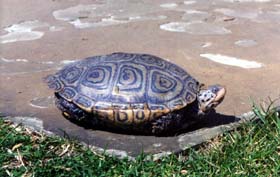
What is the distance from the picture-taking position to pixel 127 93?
4.61 metres

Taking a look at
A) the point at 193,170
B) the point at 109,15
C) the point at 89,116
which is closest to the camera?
the point at 193,170

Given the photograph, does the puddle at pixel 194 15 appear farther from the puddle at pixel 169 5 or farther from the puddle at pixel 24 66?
the puddle at pixel 24 66

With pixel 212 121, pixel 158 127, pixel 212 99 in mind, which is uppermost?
pixel 212 99

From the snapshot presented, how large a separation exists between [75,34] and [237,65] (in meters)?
1.91

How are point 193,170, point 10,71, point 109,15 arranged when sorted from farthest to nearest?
point 109,15 → point 10,71 → point 193,170

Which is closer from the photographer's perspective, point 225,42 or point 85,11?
point 225,42

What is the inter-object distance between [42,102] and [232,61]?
1.97 m

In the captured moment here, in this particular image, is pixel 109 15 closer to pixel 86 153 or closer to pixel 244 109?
pixel 244 109

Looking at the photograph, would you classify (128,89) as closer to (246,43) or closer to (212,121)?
(212,121)

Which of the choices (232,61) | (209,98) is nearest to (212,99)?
(209,98)

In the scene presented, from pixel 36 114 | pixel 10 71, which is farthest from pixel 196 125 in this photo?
pixel 10 71

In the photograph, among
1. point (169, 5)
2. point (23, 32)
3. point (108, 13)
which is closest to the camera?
point (23, 32)

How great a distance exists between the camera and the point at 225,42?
275 inches

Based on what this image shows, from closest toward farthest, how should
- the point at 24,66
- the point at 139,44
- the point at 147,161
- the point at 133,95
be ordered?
the point at 147,161 < the point at 133,95 < the point at 24,66 < the point at 139,44
